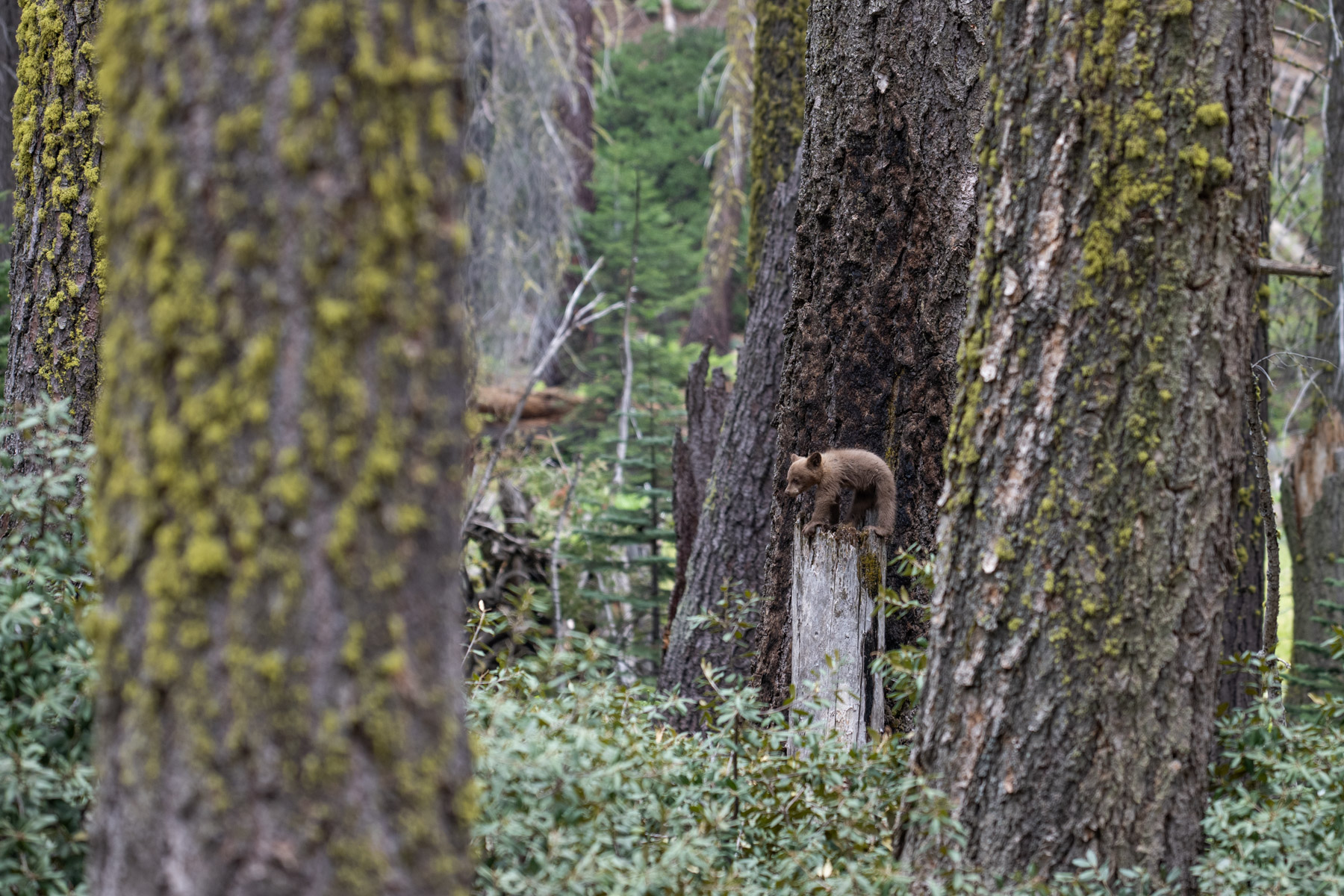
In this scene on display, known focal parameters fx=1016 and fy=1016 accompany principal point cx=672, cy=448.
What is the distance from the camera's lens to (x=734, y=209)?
1756cm

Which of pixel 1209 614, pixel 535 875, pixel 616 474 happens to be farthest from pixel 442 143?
pixel 616 474

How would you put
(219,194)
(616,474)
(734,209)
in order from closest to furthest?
(219,194) → (616,474) → (734,209)

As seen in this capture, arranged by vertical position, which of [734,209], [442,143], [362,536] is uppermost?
[734,209]

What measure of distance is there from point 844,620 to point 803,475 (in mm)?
576

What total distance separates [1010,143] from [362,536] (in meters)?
1.86

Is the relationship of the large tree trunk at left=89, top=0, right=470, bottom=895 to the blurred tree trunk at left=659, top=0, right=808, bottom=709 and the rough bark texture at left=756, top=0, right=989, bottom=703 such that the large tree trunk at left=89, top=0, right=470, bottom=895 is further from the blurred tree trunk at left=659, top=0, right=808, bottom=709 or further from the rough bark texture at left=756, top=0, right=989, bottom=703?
the blurred tree trunk at left=659, top=0, right=808, bottom=709

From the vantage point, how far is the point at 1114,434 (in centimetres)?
240

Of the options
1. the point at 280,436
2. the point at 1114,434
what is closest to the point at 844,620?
the point at 1114,434

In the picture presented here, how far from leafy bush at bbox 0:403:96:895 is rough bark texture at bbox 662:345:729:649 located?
4714 mm

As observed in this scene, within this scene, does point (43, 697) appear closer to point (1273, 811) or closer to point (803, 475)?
point (803, 475)

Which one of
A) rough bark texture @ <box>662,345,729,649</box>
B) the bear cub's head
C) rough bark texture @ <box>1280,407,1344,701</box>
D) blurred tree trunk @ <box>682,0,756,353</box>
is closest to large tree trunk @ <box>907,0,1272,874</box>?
the bear cub's head

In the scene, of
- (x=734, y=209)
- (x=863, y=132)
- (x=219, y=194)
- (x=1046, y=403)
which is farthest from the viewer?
(x=734, y=209)

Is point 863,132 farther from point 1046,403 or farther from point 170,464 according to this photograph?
point 170,464

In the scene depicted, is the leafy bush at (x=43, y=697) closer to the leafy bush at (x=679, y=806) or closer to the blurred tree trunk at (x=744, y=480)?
the leafy bush at (x=679, y=806)
